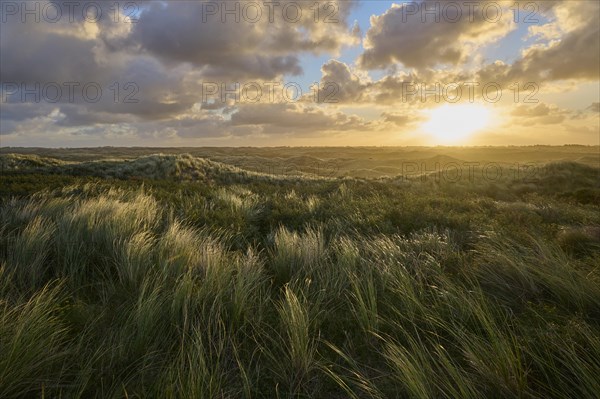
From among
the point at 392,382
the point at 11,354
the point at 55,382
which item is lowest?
the point at 392,382

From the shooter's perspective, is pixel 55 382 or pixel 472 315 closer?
pixel 55 382

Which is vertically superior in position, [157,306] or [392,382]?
[157,306]

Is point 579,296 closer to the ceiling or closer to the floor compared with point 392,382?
closer to the ceiling

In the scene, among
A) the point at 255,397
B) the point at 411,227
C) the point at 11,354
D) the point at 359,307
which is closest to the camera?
the point at 11,354

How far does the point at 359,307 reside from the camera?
11.0ft

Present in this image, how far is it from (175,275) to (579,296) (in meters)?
4.39

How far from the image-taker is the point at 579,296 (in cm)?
339

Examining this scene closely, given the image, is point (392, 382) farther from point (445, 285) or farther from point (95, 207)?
point (95, 207)

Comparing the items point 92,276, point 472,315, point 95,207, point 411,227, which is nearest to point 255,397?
point 472,315

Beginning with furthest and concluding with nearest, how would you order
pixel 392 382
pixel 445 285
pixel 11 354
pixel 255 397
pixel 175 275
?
pixel 175 275 → pixel 445 285 → pixel 392 382 → pixel 255 397 → pixel 11 354

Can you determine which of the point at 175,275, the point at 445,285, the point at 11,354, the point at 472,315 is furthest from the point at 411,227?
the point at 11,354

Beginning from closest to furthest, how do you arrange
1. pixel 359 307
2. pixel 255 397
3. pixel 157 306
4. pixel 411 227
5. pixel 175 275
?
pixel 255 397 < pixel 157 306 < pixel 359 307 < pixel 175 275 < pixel 411 227

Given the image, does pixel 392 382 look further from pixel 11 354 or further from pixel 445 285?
pixel 11 354

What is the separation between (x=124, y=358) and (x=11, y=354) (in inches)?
26.8
